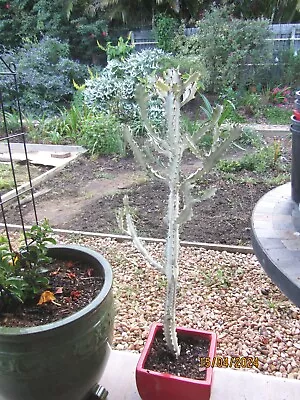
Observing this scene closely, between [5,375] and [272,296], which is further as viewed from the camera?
[272,296]

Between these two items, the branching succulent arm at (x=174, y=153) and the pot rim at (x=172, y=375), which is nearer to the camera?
the branching succulent arm at (x=174, y=153)

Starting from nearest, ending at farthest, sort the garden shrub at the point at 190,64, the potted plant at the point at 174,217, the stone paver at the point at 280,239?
1. the potted plant at the point at 174,217
2. the stone paver at the point at 280,239
3. the garden shrub at the point at 190,64

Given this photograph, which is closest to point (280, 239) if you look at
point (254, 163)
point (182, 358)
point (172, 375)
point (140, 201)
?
point (182, 358)

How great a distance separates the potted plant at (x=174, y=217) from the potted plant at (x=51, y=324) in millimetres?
216

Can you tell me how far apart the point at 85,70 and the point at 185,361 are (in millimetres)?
8834

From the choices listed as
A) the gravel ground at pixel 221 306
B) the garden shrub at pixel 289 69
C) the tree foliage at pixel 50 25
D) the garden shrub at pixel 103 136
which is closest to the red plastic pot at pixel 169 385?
the gravel ground at pixel 221 306

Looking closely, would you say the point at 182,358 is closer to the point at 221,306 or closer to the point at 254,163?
the point at 221,306

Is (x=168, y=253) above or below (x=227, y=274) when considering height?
above

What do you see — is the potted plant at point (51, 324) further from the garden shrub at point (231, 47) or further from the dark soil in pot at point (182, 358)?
the garden shrub at point (231, 47)

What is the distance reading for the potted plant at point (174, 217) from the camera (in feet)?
4.44

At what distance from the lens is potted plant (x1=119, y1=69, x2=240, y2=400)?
1.35m

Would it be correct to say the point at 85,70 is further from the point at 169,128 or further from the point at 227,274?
the point at 169,128

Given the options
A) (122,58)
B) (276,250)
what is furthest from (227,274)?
(122,58)

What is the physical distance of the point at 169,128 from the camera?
1376mm
